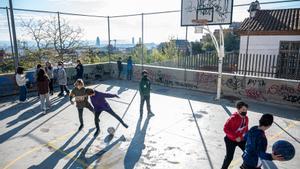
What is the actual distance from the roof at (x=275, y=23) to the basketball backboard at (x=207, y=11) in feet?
25.0

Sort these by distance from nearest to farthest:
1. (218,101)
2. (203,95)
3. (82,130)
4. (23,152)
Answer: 1. (23,152)
2. (82,130)
3. (218,101)
4. (203,95)

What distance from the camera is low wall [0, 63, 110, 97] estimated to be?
38.9ft

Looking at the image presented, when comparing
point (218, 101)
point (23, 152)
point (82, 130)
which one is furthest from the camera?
point (218, 101)

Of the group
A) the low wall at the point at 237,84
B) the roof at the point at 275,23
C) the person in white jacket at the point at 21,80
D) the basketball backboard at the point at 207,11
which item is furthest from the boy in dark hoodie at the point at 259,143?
the roof at the point at 275,23

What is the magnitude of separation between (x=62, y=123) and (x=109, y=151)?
9.48 ft

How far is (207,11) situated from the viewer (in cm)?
1077

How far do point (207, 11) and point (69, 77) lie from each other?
28.9 feet

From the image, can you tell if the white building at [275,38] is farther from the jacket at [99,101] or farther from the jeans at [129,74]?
the jacket at [99,101]

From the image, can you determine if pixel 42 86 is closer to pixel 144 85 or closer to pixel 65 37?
pixel 144 85

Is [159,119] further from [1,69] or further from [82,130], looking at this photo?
[1,69]

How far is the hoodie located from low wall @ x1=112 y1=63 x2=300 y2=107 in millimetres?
7317

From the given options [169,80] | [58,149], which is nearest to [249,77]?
[169,80]

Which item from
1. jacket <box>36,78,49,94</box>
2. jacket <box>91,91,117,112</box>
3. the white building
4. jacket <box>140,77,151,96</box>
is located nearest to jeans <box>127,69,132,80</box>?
jacket <box>36,78,49,94</box>

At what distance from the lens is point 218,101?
10.8 meters
